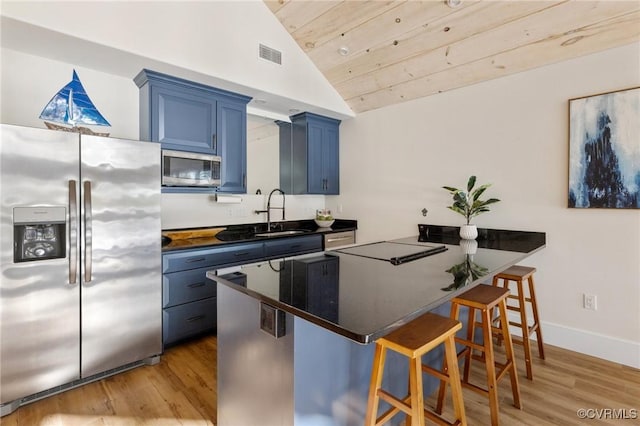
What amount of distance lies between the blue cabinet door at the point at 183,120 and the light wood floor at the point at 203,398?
1786 millimetres

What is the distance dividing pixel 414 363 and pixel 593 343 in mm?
2229

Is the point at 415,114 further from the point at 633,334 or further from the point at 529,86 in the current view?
the point at 633,334

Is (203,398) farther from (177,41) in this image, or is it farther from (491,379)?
(177,41)

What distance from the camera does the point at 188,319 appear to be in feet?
8.73

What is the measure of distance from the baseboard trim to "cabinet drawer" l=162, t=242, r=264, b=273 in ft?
8.66

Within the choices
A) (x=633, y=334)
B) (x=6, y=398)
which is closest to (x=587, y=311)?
(x=633, y=334)

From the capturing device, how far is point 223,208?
3.48 meters

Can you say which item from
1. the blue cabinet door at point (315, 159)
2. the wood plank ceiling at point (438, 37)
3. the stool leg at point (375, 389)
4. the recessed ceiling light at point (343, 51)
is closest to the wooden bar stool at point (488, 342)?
the stool leg at point (375, 389)

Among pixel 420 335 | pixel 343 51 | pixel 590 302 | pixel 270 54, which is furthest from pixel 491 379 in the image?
pixel 270 54

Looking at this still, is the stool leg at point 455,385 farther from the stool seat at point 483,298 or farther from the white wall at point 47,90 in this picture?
the white wall at point 47,90

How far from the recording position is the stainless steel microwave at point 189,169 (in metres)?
2.72

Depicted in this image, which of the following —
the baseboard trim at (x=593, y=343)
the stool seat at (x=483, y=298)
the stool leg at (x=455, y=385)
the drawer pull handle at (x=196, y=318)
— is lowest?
the baseboard trim at (x=593, y=343)

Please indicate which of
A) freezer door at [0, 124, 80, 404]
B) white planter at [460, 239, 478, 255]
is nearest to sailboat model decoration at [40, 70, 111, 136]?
freezer door at [0, 124, 80, 404]

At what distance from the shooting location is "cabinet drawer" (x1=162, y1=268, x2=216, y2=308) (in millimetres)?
2523
